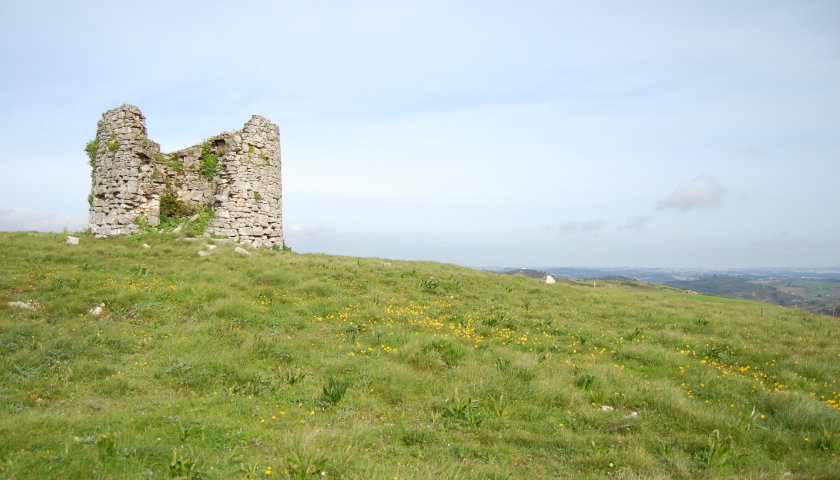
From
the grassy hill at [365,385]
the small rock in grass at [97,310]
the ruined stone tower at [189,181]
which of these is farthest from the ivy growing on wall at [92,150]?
the small rock in grass at [97,310]

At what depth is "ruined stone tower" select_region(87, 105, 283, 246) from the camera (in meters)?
18.9

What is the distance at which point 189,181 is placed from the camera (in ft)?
68.9

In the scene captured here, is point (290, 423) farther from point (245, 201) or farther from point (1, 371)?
point (245, 201)

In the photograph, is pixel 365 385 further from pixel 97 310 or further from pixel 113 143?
pixel 113 143

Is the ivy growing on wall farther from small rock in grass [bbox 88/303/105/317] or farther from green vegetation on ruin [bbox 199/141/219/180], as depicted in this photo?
small rock in grass [bbox 88/303/105/317]

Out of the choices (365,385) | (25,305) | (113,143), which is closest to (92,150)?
(113,143)

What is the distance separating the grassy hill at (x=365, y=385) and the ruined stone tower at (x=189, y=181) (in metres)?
4.71

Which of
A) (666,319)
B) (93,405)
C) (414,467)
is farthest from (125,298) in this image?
(666,319)

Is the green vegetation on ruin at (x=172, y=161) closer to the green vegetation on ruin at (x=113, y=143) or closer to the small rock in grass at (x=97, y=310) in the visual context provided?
the green vegetation on ruin at (x=113, y=143)

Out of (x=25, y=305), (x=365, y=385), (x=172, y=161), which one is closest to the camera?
(x=365, y=385)

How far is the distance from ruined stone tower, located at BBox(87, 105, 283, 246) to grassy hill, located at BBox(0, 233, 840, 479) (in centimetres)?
471

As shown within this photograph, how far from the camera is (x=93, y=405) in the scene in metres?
6.38

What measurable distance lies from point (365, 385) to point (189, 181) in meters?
17.7

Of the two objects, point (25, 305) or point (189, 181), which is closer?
point (25, 305)
